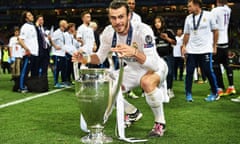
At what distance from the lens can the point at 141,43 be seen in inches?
164

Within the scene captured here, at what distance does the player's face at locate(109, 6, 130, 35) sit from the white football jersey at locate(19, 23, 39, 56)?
5101mm

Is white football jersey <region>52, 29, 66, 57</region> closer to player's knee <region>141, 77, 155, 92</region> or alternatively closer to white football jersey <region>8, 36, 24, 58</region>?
white football jersey <region>8, 36, 24, 58</region>

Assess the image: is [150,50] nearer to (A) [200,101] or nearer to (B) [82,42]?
(A) [200,101]

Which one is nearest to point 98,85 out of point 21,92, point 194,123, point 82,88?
point 82,88

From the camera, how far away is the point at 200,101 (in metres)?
7.01

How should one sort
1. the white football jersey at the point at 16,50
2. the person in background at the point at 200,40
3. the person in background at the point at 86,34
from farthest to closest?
the white football jersey at the point at 16,50, the person in background at the point at 86,34, the person in background at the point at 200,40

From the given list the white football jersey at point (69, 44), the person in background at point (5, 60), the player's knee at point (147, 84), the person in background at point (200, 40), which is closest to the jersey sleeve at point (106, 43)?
the player's knee at point (147, 84)

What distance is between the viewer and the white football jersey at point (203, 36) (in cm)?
683

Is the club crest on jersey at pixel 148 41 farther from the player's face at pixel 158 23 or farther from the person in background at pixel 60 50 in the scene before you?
the person in background at pixel 60 50

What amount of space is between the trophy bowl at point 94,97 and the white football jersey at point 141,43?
0.50 meters

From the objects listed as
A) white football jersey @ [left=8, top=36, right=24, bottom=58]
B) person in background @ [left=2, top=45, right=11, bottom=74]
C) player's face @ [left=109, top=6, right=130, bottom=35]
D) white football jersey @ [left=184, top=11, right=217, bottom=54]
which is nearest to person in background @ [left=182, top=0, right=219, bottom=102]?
white football jersey @ [left=184, top=11, right=217, bottom=54]

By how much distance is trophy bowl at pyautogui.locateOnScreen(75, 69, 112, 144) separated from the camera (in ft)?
12.0

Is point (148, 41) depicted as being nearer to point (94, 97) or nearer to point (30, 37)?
point (94, 97)

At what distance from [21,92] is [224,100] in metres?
4.36
